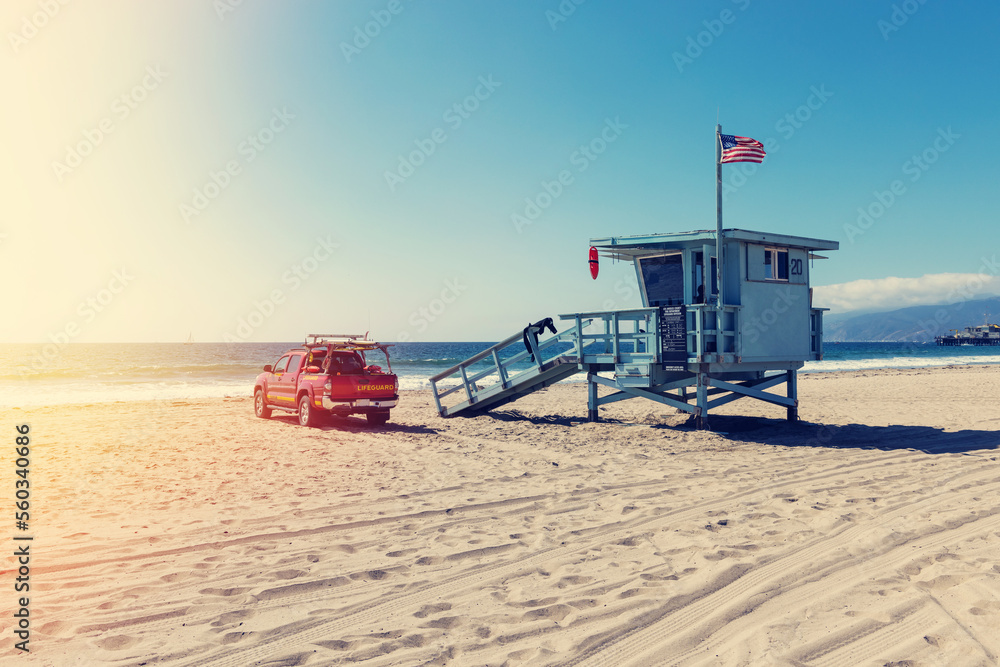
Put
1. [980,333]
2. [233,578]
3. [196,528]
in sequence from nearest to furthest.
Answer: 1. [233,578]
2. [196,528]
3. [980,333]

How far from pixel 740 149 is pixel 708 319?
3.34 metres

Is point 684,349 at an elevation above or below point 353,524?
above

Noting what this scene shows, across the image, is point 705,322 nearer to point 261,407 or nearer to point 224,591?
point 224,591

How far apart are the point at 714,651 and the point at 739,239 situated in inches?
393

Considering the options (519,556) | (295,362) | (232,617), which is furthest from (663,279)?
(232,617)

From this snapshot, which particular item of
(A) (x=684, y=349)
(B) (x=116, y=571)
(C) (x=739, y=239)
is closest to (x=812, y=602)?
(B) (x=116, y=571)

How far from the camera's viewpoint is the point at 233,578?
472 centimetres

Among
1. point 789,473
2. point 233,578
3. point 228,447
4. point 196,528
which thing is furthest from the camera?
point 228,447

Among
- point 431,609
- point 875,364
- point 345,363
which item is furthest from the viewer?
point 875,364

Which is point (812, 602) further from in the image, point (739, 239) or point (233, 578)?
point (739, 239)

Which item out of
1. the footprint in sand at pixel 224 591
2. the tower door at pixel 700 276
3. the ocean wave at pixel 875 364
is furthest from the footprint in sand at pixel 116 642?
the ocean wave at pixel 875 364

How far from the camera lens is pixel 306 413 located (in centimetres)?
1459

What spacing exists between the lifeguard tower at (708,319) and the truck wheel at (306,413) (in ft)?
16.3

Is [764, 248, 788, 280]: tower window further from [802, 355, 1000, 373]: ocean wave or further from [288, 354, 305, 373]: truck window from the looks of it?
[802, 355, 1000, 373]: ocean wave
